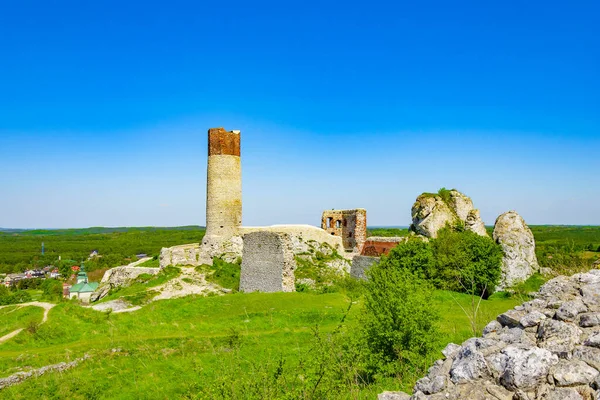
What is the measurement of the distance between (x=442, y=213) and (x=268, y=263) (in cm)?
1369

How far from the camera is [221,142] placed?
2998 centimetres

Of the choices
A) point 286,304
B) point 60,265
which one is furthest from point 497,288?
point 60,265

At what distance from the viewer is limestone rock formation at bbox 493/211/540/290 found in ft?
80.4

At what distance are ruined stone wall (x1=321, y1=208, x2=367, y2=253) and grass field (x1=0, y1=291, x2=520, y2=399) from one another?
565 inches

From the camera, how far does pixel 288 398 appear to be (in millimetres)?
5676

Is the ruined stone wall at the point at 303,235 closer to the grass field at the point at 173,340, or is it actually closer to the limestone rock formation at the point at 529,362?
the grass field at the point at 173,340

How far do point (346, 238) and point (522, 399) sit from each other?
32387 millimetres

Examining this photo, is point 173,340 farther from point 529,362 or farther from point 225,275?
point 225,275

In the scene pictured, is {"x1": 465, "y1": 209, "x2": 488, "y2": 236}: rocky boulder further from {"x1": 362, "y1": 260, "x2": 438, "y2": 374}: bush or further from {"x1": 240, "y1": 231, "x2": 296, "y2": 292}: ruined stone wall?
{"x1": 362, "y1": 260, "x2": 438, "y2": 374}: bush

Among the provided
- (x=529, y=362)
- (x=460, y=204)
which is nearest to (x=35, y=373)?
(x=529, y=362)

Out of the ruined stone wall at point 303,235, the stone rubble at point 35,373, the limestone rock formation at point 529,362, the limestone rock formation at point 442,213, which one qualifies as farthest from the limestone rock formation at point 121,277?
the limestone rock formation at point 529,362

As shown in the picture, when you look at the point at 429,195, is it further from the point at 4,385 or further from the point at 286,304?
the point at 4,385

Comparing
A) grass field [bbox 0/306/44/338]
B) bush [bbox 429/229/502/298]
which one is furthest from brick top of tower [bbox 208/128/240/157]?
grass field [bbox 0/306/44/338]

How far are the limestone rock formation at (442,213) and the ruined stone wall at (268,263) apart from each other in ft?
38.0
